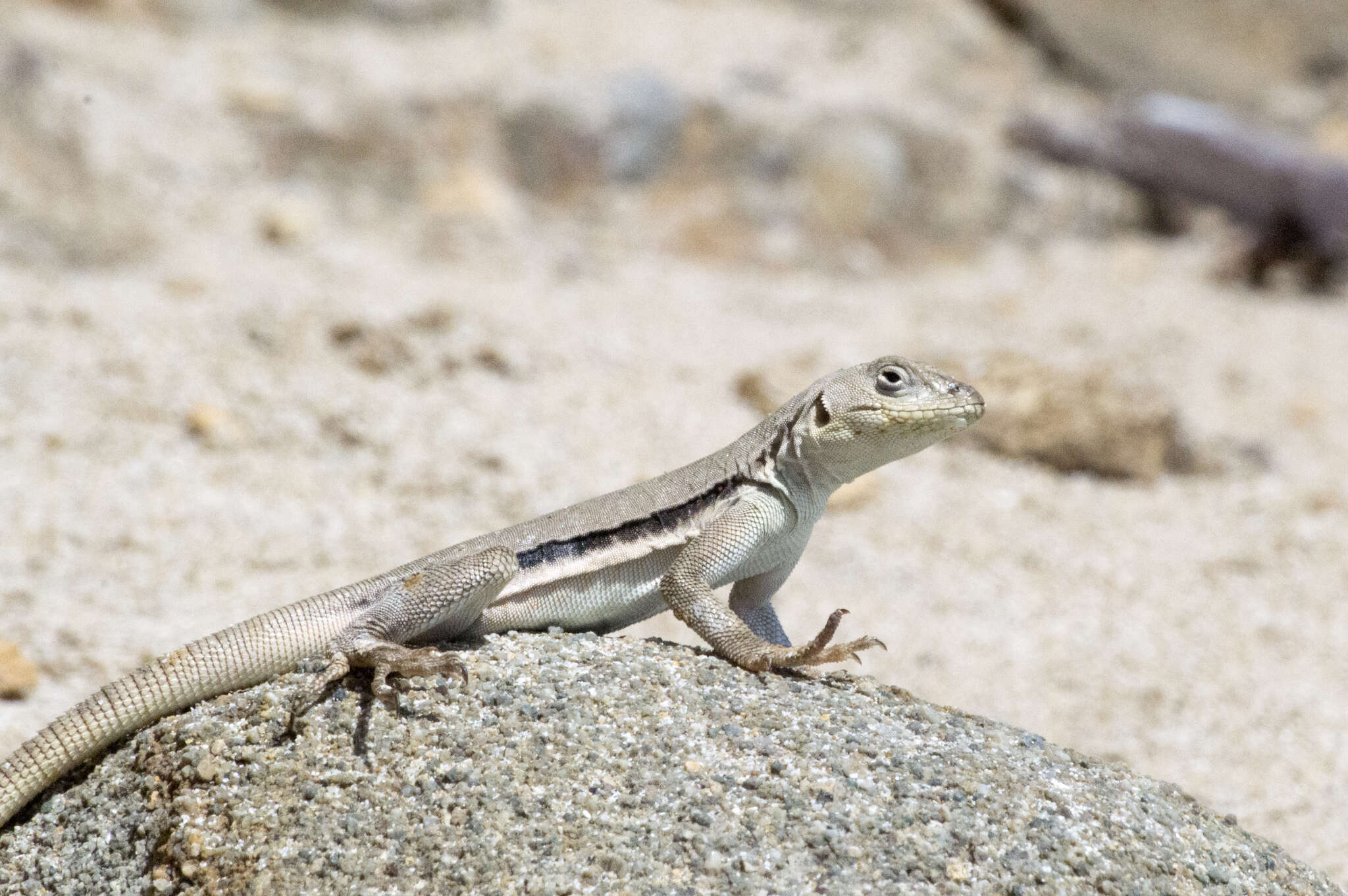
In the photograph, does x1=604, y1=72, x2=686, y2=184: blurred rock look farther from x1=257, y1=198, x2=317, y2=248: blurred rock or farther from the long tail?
the long tail

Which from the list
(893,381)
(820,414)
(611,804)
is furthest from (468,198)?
(611,804)

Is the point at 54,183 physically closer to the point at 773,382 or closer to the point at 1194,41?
the point at 773,382

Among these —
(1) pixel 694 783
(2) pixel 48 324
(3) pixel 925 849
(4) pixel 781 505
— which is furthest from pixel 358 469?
(3) pixel 925 849

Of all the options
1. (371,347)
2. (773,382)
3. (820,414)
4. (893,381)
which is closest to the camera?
(893,381)

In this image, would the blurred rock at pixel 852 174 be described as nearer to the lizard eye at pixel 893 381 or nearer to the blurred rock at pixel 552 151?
the blurred rock at pixel 552 151

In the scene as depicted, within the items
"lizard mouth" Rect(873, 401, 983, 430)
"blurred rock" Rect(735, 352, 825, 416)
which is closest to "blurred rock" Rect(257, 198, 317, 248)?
"blurred rock" Rect(735, 352, 825, 416)
